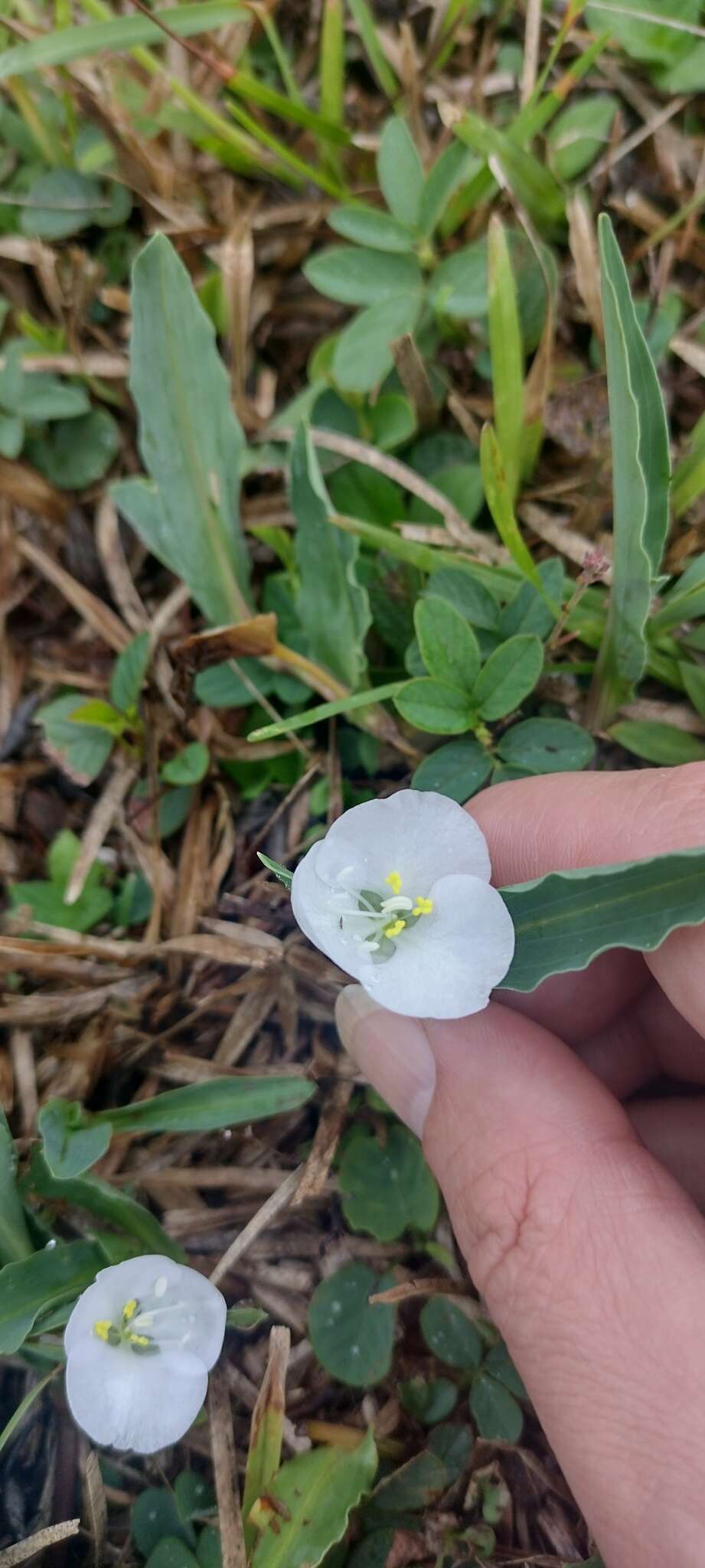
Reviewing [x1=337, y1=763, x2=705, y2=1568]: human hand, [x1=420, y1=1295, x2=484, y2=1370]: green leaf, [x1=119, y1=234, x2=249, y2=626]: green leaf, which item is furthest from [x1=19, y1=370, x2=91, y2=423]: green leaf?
[x1=420, y1=1295, x2=484, y2=1370]: green leaf

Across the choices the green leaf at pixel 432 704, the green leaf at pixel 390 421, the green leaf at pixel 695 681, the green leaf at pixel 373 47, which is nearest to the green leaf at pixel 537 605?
the green leaf at pixel 432 704

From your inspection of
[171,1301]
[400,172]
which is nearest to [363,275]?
[400,172]

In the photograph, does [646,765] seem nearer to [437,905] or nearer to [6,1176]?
→ [437,905]

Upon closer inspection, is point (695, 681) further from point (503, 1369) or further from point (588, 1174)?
point (503, 1369)

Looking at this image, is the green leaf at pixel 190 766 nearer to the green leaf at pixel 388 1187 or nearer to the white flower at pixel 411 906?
the white flower at pixel 411 906

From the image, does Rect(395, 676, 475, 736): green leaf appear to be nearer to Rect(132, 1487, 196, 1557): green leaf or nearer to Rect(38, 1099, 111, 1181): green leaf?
Rect(38, 1099, 111, 1181): green leaf
